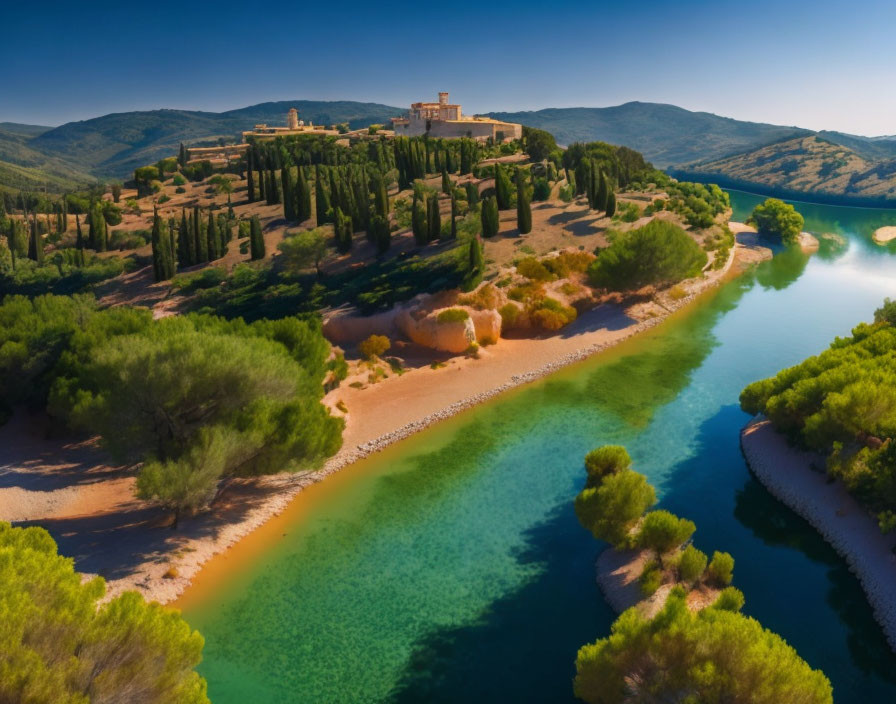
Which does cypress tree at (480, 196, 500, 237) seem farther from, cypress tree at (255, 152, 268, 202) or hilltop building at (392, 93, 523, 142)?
hilltop building at (392, 93, 523, 142)

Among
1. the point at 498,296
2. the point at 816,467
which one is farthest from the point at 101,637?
the point at 498,296

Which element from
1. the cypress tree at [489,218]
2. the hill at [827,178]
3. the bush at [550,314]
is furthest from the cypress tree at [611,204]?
the hill at [827,178]

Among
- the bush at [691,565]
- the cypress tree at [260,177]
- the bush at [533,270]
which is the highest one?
the cypress tree at [260,177]

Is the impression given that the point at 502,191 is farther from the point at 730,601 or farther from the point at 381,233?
the point at 730,601

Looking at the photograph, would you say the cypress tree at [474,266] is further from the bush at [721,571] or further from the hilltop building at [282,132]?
the hilltop building at [282,132]

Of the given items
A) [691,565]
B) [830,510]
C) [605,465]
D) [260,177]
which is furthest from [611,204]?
[691,565]
